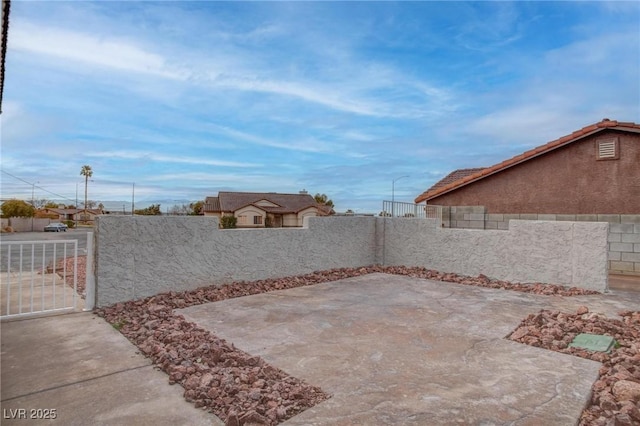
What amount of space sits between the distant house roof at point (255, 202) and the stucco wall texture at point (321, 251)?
26317 mm

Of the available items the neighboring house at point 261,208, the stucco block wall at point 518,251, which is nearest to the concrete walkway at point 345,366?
the stucco block wall at point 518,251

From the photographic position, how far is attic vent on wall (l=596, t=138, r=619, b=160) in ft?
28.8

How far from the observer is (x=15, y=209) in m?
43.7

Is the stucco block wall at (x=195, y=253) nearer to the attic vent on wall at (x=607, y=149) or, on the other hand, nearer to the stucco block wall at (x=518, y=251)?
the stucco block wall at (x=518, y=251)

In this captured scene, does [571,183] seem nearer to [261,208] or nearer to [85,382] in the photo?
[85,382]

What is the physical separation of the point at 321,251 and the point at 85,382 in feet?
19.6

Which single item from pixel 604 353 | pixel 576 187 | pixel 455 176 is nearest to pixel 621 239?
pixel 576 187

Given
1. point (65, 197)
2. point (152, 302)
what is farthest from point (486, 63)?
point (65, 197)

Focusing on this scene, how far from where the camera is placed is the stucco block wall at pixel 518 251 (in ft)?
22.0

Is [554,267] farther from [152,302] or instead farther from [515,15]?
[152,302]

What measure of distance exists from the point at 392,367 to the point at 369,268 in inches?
240

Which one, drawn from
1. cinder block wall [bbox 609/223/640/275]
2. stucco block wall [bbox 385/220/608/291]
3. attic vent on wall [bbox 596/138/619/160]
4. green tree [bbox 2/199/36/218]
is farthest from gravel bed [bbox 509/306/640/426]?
green tree [bbox 2/199/36/218]

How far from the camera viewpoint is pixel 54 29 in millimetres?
4852

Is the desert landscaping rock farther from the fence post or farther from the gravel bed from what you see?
the fence post
